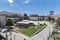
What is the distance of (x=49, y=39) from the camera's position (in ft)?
80.7

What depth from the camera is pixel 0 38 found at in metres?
18.0

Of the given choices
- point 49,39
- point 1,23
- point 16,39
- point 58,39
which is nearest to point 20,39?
point 16,39

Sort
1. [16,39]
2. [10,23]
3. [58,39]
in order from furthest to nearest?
1. [10,23]
2. [58,39]
3. [16,39]

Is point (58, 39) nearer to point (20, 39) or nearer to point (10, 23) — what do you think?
point (20, 39)

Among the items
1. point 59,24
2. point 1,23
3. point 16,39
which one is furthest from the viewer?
point 59,24

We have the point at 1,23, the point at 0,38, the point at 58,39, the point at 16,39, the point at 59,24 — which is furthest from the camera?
the point at 59,24

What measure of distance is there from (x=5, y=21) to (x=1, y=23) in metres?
1.92

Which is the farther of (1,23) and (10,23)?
(10,23)

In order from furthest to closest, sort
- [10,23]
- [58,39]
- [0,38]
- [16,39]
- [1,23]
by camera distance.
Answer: [10,23] < [1,23] < [58,39] < [16,39] < [0,38]

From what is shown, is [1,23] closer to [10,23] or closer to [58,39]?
[10,23]

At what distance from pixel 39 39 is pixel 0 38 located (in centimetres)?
823

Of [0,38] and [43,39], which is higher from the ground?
[0,38]

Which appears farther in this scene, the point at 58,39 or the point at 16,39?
the point at 58,39

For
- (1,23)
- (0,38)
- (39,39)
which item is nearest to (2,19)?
(1,23)
